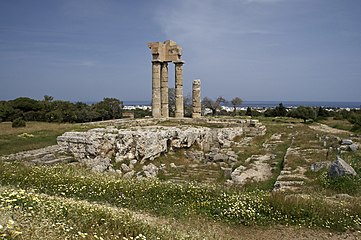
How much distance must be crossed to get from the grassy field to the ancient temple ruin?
18519 millimetres

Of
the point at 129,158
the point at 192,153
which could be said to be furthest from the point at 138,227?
the point at 192,153

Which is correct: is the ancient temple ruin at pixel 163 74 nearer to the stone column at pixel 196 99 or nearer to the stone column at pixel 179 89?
the stone column at pixel 179 89

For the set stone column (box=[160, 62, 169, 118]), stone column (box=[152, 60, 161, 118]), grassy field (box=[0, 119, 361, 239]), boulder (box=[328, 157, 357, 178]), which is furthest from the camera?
stone column (box=[160, 62, 169, 118])

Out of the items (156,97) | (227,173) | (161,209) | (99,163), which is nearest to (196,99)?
(156,97)

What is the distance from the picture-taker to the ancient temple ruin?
28.6m

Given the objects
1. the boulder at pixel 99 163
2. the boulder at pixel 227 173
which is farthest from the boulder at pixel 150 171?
the boulder at pixel 227 173

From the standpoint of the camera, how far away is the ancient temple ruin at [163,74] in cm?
2856

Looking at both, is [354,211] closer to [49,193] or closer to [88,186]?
[88,186]

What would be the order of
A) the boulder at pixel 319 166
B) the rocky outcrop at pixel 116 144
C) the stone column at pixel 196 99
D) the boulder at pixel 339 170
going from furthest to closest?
the stone column at pixel 196 99, the rocky outcrop at pixel 116 144, the boulder at pixel 319 166, the boulder at pixel 339 170

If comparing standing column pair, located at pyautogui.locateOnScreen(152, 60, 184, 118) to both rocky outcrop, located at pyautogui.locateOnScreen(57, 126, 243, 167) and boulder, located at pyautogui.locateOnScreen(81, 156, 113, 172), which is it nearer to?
rocky outcrop, located at pyautogui.locateOnScreen(57, 126, 243, 167)

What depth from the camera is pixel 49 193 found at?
9.37 meters

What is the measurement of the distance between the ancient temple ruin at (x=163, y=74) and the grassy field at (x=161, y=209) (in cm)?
1852

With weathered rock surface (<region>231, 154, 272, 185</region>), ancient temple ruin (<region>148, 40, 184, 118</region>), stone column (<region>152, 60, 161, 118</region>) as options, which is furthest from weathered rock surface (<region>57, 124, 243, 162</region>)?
ancient temple ruin (<region>148, 40, 184, 118</region>)

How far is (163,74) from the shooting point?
29.6 meters
